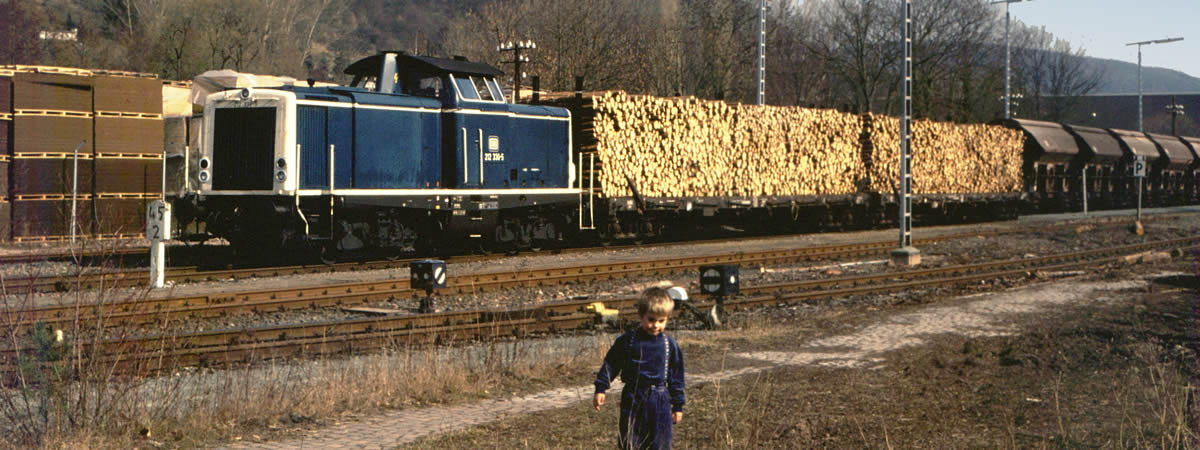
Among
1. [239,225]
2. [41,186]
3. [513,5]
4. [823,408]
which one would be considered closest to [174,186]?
[41,186]

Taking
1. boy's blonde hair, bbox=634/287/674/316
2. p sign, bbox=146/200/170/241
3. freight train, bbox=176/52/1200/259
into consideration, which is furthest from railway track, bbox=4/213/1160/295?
boy's blonde hair, bbox=634/287/674/316

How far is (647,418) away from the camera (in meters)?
6.09

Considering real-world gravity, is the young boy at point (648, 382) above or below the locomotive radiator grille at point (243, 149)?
below

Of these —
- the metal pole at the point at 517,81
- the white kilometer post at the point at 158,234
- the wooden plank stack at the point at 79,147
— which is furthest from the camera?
the metal pole at the point at 517,81

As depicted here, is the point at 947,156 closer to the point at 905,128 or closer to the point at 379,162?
the point at 905,128

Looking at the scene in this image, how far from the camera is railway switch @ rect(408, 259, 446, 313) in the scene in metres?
13.4

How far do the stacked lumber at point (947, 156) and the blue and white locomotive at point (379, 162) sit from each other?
641 inches

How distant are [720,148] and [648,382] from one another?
22785mm

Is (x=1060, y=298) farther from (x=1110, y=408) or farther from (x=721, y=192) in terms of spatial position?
(x=721, y=192)

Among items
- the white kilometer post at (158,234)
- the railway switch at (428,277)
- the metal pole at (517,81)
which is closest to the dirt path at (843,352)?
the railway switch at (428,277)

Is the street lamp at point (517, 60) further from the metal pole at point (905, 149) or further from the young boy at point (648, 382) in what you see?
the young boy at point (648, 382)

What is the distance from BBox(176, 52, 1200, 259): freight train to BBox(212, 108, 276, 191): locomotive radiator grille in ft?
0.08

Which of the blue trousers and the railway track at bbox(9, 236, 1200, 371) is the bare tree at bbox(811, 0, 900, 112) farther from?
the blue trousers

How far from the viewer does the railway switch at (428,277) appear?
13.4 metres
